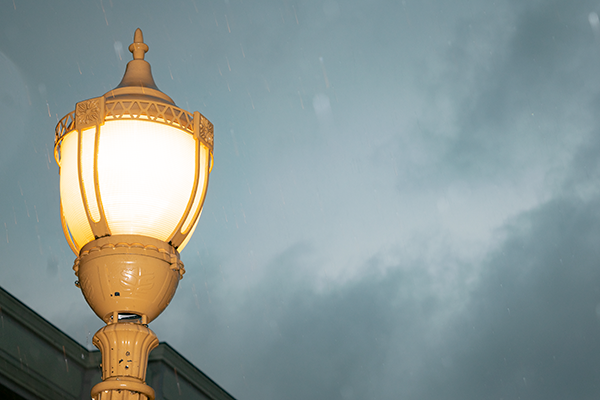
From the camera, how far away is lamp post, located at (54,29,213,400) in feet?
7.27

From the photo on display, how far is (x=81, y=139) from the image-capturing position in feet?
7.93

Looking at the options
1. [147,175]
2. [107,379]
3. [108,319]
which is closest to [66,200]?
→ [147,175]

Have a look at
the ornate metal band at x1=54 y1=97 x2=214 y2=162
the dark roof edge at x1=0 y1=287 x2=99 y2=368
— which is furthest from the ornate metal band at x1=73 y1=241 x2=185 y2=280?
the dark roof edge at x1=0 y1=287 x2=99 y2=368

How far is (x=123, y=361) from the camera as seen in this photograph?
7.14 feet

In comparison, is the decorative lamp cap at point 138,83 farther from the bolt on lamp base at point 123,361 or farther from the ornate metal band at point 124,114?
the bolt on lamp base at point 123,361

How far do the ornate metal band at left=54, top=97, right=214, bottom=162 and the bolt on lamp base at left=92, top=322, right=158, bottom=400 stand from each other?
0.77 m

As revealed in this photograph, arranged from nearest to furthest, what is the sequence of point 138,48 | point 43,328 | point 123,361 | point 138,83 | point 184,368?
1. point 123,361
2. point 138,83
3. point 138,48
4. point 43,328
5. point 184,368

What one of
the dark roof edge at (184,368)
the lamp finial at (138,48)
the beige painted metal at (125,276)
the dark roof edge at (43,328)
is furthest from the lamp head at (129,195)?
the dark roof edge at (184,368)

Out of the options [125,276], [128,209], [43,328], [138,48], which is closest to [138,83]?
[138,48]

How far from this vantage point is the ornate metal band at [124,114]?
2420 millimetres

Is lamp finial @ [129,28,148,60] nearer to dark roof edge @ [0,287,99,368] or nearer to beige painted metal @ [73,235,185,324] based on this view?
beige painted metal @ [73,235,185,324]

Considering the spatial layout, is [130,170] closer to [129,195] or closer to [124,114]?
[129,195]

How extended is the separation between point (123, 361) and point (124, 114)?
0.91m

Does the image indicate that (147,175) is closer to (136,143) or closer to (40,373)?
(136,143)
